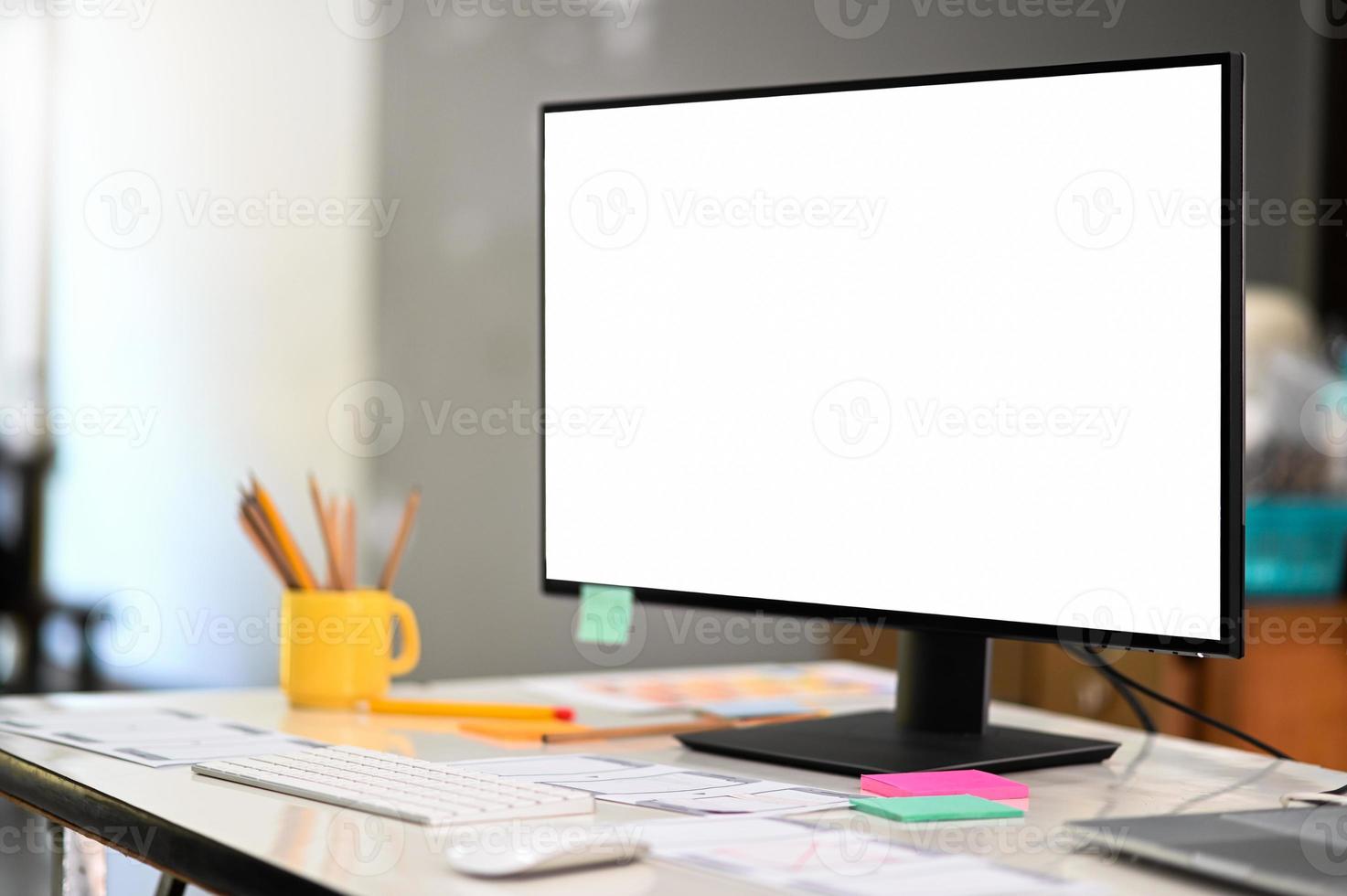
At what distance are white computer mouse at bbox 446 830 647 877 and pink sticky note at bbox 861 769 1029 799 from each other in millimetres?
230

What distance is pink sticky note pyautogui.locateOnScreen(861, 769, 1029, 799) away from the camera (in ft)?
2.77

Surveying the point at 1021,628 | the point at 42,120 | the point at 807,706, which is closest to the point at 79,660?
the point at 42,120

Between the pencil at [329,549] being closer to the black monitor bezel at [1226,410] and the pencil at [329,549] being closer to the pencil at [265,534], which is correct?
the pencil at [265,534]

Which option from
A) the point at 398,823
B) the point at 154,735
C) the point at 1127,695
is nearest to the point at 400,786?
the point at 398,823

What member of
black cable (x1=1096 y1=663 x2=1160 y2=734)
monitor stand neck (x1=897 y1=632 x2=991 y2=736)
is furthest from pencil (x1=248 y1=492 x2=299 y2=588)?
black cable (x1=1096 y1=663 x2=1160 y2=734)

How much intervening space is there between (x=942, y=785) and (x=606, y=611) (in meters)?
0.35

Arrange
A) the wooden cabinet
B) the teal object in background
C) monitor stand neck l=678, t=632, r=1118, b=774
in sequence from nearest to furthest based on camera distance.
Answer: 1. monitor stand neck l=678, t=632, r=1118, b=774
2. the wooden cabinet
3. the teal object in background

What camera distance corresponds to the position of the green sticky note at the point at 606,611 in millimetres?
1109

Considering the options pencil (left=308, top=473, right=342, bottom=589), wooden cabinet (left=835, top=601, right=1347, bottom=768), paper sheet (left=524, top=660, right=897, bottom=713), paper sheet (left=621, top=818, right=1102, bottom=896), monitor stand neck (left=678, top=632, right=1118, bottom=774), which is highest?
pencil (left=308, top=473, right=342, bottom=589)

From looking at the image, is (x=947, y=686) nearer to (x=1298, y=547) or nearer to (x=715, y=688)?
(x=715, y=688)

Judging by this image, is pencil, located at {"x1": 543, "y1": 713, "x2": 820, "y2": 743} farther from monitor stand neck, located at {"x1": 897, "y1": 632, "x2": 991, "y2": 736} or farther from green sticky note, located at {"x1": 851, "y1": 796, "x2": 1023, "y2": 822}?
green sticky note, located at {"x1": 851, "y1": 796, "x2": 1023, "y2": 822}

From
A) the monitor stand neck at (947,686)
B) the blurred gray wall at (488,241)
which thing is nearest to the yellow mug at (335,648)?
the monitor stand neck at (947,686)

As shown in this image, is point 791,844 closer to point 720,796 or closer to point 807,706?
point 720,796

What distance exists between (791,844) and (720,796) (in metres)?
0.13
